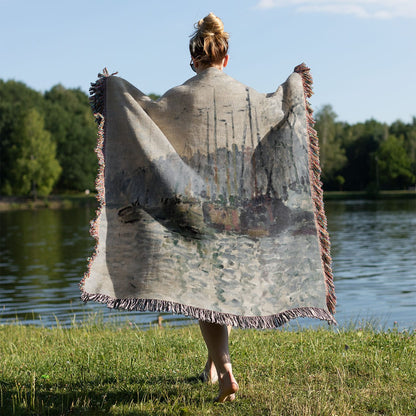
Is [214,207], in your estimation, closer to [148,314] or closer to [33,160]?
[148,314]

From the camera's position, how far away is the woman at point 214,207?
12.2 ft

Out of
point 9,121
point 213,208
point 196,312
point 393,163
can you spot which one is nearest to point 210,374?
point 196,312

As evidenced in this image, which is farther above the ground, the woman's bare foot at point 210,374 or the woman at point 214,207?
the woman at point 214,207

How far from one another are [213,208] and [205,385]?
3.66 ft

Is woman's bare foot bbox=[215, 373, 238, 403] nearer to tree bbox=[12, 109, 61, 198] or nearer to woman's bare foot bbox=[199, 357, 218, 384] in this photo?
woman's bare foot bbox=[199, 357, 218, 384]

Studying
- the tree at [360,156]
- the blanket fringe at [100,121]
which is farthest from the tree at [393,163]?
the blanket fringe at [100,121]

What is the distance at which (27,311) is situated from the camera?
12.8 metres

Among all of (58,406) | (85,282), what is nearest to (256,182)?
(85,282)

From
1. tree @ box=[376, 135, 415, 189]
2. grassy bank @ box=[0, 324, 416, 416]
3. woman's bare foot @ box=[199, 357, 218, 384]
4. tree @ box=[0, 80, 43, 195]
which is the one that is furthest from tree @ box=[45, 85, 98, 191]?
woman's bare foot @ box=[199, 357, 218, 384]

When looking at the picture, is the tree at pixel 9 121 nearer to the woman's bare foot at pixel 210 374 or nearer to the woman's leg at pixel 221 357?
the woman's bare foot at pixel 210 374

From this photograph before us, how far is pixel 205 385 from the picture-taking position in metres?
4.03

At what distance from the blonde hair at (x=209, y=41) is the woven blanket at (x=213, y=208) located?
96 millimetres

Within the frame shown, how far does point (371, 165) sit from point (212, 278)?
87895mm

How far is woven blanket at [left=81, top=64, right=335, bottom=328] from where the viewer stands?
3.72m
